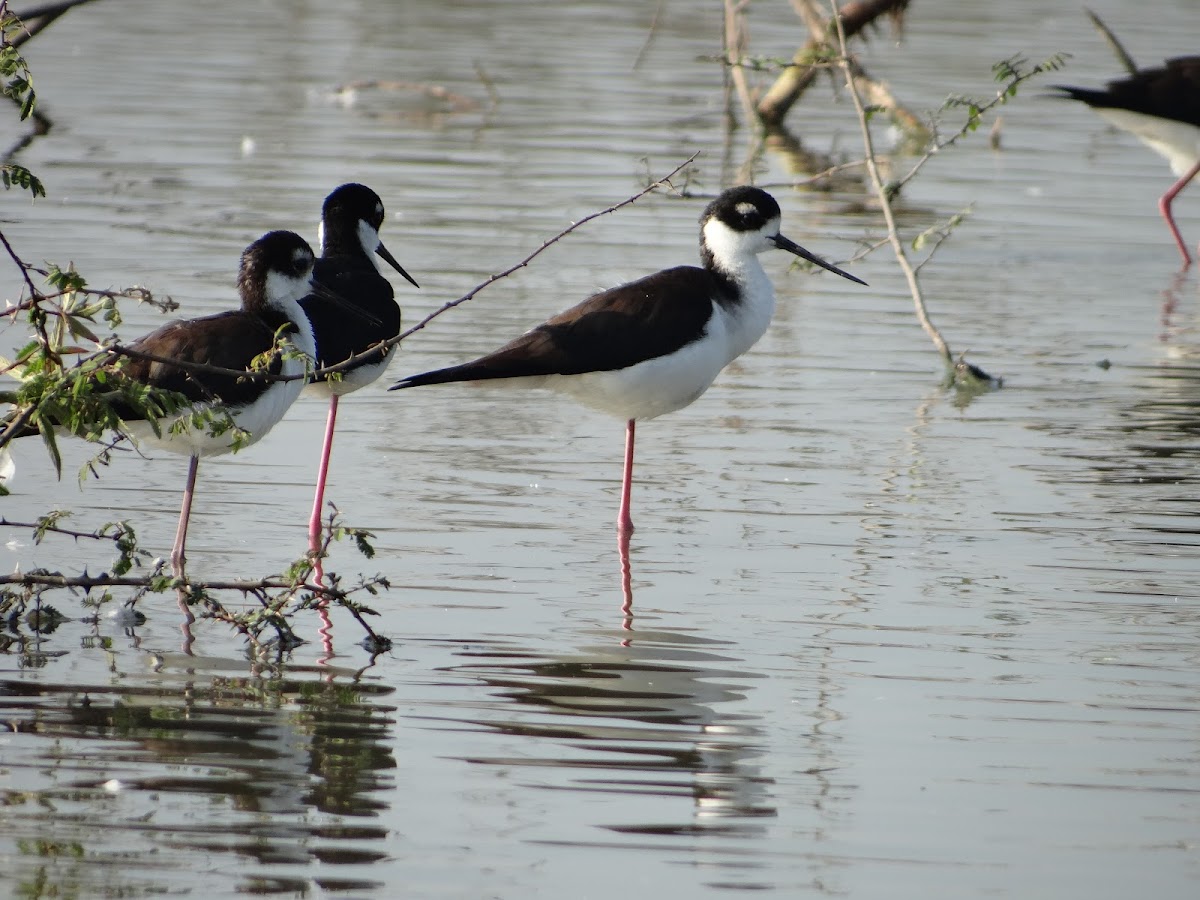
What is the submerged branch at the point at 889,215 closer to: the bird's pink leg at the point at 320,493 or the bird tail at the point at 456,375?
the bird tail at the point at 456,375

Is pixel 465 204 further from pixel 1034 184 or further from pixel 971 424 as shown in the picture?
pixel 971 424

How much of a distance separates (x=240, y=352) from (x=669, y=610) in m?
1.75

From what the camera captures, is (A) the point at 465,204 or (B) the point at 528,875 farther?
(A) the point at 465,204

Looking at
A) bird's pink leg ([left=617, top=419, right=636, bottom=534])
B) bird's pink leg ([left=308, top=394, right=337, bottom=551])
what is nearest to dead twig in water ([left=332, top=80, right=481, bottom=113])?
bird's pink leg ([left=308, top=394, right=337, bottom=551])

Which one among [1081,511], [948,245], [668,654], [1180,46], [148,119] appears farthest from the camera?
[1180,46]

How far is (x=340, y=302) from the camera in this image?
7539 millimetres

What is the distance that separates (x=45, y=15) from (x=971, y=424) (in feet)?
29.2

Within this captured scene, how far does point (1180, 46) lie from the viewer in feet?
82.7

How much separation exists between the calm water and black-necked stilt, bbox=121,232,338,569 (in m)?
0.51

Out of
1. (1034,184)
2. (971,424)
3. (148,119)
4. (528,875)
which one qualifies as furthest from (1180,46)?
(528,875)

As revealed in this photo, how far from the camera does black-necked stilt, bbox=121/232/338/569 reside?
6434mm

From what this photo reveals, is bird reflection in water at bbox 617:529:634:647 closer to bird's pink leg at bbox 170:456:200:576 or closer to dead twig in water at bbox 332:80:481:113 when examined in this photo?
bird's pink leg at bbox 170:456:200:576

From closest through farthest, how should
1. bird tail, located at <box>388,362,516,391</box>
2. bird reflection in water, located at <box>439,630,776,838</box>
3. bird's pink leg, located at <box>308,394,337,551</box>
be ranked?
bird reflection in water, located at <box>439,630,776,838</box>
bird tail, located at <box>388,362,516,391</box>
bird's pink leg, located at <box>308,394,337,551</box>

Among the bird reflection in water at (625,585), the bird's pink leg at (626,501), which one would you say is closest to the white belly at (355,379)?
the bird's pink leg at (626,501)
